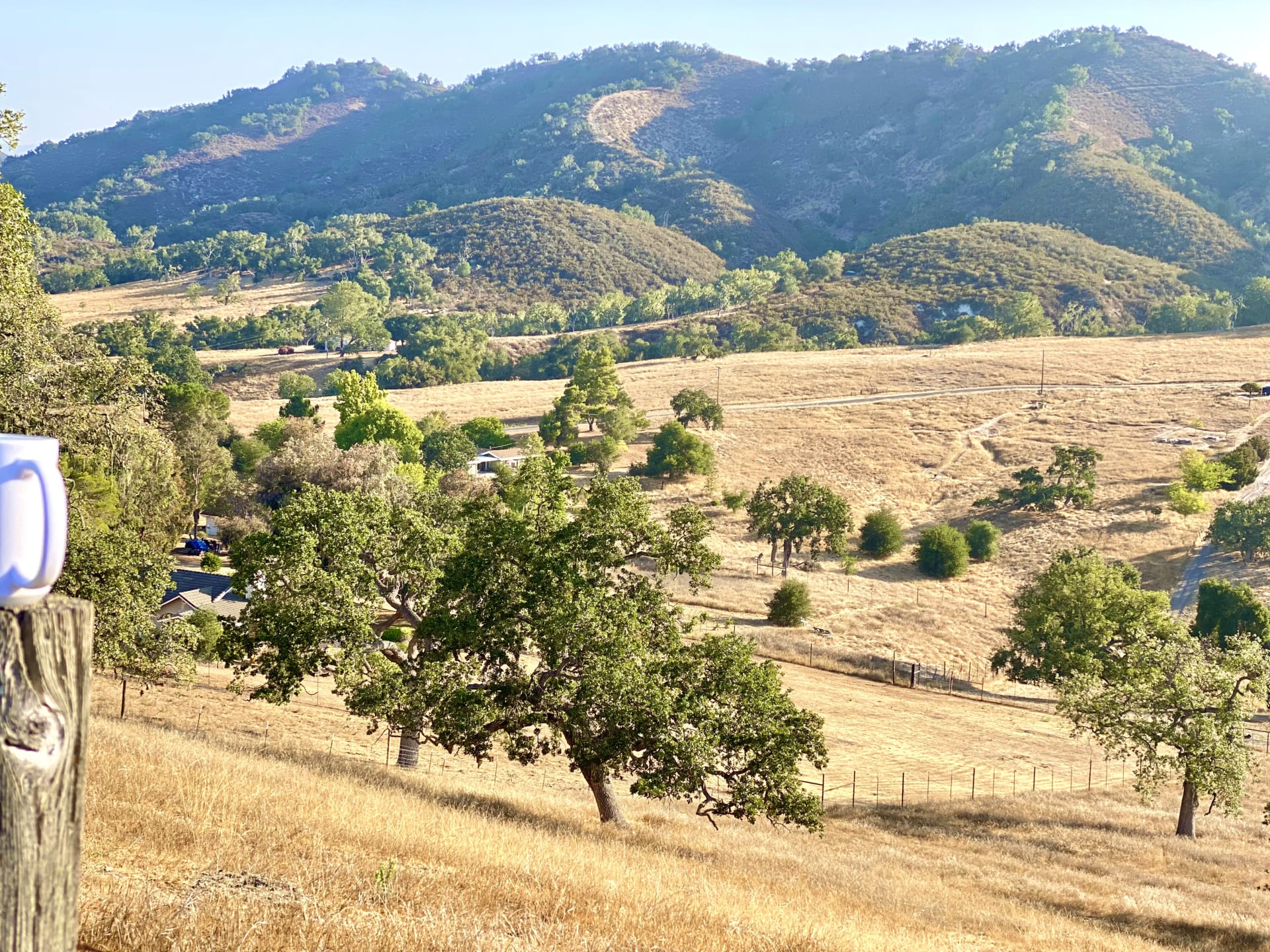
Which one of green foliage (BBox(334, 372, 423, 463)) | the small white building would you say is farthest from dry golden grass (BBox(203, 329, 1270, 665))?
green foliage (BBox(334, 372, 423, 463))

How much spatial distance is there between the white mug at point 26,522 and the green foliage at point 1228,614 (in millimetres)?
61447

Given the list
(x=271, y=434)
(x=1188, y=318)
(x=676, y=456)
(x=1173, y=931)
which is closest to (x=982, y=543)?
(x=676, y=456)

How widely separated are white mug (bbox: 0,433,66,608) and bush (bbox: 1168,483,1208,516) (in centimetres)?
8520

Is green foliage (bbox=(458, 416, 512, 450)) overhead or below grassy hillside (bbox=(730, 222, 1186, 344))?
below

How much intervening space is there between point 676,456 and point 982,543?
2266cm

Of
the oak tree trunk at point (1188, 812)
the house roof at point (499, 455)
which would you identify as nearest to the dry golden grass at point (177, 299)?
the house roof at point (499, 455)

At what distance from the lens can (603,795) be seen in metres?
20.1

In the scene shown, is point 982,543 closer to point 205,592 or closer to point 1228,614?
point 1228,614

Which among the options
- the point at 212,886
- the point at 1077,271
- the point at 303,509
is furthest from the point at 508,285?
the point at 212,886

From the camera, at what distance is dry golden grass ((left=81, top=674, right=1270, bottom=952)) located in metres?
7.84

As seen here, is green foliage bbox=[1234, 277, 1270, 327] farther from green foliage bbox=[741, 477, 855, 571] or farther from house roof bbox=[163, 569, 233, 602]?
house roof bbox=[163, 569, 233, 602]

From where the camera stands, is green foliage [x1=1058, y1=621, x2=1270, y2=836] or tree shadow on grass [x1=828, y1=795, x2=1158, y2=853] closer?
green foliage [x1=1058, y1=621, x2=1270, y2=836]

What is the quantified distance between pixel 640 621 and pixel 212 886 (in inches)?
487

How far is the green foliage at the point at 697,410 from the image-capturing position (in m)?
94.6
